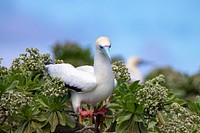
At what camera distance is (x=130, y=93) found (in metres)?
5.14

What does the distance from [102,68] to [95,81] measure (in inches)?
4.3

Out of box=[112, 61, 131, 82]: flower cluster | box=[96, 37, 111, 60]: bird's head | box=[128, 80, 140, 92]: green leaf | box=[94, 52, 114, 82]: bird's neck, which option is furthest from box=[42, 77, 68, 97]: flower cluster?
box=[112, 61, 131, 82]: flower cluster

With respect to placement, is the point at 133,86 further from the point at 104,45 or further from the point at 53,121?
the point at 53,121

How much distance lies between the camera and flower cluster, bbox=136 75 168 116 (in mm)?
5004

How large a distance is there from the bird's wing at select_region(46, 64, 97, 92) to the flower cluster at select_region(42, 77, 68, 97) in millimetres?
80

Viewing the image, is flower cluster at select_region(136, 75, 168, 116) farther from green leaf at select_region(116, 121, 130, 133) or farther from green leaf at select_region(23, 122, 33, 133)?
green leaf at select_region(23, 122, 33, 133)

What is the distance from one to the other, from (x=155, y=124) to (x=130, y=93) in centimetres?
35

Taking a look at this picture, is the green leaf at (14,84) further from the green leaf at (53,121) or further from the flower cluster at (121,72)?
the flower cluster at (121,72)

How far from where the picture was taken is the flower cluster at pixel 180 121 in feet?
16.5

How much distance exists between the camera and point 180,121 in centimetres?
508

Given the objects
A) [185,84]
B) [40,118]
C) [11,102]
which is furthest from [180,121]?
[185,84]

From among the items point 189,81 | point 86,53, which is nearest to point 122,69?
point 189,81

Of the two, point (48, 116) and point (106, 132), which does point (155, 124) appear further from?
point (48, 116)

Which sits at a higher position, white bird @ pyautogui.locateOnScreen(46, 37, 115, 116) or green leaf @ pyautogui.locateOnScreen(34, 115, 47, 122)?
white bird @ pyautogui.locateOnScreen(46, 37, 115, 116)
